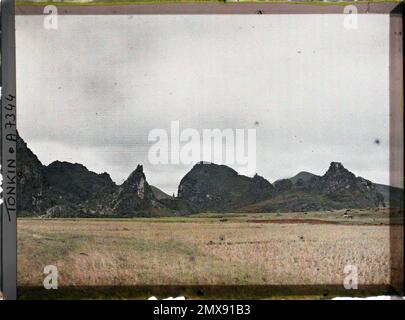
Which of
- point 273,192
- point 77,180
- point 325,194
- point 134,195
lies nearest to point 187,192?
point 134,195

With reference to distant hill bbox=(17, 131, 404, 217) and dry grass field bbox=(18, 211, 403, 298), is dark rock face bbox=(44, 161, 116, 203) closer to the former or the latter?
distant hill bbox=(17, 131, 404, 217)

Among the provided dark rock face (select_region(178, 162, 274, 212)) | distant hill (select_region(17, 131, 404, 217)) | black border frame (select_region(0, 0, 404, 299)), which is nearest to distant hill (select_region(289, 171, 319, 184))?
distant hill (select_region(17, 131, 404, 217))

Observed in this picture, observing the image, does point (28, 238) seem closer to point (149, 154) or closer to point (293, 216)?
point (149, 154)

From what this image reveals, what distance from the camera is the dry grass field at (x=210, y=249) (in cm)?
241

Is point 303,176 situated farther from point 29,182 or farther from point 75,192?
point 29,182

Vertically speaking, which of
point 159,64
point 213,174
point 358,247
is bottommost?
point 358,247

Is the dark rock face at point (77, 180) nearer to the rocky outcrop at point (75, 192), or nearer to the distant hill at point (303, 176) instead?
the rocky outcrop at point (75, 192)

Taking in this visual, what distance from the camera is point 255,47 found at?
95.3 inches

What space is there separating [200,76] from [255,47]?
0.34 m

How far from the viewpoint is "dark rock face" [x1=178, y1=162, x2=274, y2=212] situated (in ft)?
7.93

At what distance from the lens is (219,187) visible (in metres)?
2.42

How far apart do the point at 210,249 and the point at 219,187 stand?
343mm

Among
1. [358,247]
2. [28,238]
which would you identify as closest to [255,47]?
[358,247]

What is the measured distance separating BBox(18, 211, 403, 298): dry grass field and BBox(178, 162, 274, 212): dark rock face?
76 millimetres
